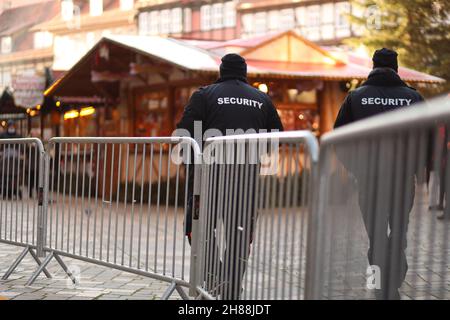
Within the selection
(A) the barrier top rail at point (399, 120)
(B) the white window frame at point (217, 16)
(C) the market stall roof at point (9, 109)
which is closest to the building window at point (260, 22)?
(B) the white window frame at point (217, 16)

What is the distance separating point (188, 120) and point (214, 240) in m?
1.23

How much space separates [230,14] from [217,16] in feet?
4.17

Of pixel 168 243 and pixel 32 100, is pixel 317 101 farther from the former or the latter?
pixel 168 243

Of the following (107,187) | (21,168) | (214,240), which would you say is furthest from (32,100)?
(214,240)

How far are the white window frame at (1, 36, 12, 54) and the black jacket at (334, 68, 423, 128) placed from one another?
7564 cm

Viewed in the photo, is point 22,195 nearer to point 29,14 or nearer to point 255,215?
point 255,215

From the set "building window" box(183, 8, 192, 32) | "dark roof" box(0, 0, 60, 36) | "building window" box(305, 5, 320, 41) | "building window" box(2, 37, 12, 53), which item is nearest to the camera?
"building window" box(305, 5, 320, 41)

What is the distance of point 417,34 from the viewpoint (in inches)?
1150

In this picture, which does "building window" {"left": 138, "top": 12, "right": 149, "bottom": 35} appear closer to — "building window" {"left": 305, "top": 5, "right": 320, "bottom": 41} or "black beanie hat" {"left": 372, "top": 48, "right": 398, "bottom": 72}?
"building window" {"left": 305, "top": 5, "right": 320, "bottom": 41}

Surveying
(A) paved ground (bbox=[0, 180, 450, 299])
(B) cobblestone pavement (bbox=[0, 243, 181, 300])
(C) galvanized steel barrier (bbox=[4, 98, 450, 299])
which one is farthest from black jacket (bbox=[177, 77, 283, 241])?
(B) cobblestone pavement (bbox=[0, 243, 181, 300])

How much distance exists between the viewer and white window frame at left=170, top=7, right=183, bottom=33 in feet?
206

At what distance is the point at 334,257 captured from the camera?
11.4 feet

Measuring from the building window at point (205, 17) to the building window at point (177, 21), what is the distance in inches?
64.5

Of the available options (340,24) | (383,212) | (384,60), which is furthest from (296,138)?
(340,24)
